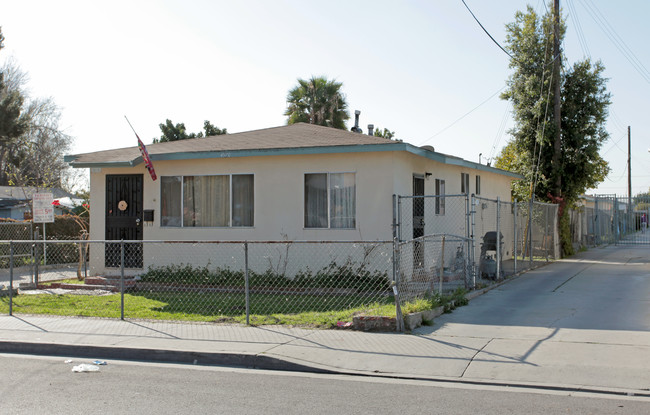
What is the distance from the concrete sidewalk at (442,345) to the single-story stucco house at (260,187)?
3780 mm

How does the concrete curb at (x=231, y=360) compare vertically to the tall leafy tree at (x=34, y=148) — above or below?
below

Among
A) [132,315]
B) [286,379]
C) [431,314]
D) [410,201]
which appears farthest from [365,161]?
[286,379]

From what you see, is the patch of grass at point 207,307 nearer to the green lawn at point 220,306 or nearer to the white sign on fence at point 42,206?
the green lawn at point 220,306

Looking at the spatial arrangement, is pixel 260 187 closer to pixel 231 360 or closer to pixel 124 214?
pixel 124 214

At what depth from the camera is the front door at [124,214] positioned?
15.4 meters

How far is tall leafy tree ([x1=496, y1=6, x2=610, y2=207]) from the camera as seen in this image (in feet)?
72.3

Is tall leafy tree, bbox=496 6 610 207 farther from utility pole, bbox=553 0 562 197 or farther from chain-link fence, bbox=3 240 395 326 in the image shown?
chain-link fence, bbox=3 240 395 326

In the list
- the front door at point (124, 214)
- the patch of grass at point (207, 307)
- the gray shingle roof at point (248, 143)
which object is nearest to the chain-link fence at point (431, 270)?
the patch of grass at point (207, 307)

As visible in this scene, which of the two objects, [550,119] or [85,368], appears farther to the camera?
[550,119]

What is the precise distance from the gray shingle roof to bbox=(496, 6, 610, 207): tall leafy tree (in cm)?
955

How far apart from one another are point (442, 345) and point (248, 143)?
8535 millimetres

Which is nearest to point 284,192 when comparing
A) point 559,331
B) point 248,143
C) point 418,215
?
point 248,143

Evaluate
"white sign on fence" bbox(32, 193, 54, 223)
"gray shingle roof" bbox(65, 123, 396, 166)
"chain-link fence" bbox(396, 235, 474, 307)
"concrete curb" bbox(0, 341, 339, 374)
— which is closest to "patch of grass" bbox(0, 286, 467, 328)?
"chain-link fence" bbox(396, 235, 474, 307)

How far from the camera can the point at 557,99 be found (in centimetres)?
2159
